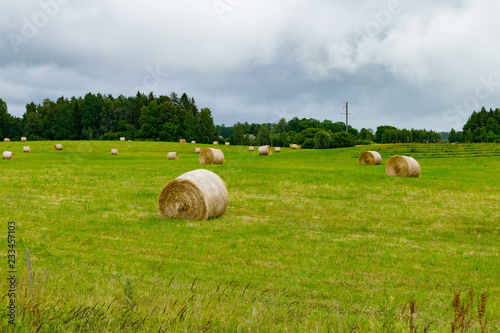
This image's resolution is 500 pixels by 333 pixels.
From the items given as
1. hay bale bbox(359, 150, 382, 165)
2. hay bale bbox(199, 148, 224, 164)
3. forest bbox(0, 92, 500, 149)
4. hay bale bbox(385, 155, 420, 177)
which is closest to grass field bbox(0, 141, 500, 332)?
hay bale bbox(385, 155, 420, 177)

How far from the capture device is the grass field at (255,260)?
18.3 ft

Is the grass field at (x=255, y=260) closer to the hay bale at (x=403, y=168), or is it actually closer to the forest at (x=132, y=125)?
the hay bale at (x=403, y=168)

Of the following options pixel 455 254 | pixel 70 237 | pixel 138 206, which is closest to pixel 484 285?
pixel 455 254

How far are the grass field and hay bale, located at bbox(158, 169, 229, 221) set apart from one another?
2.01 ft

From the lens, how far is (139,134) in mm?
131500

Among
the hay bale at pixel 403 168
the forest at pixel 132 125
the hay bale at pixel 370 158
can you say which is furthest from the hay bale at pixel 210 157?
the forest at pixel 132 125

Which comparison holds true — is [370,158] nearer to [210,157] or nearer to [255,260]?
[210,157]

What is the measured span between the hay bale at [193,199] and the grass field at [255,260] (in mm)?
612

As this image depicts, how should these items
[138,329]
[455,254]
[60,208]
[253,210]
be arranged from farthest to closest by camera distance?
[253,210] < [60,208] < [455,254] < [138,329]

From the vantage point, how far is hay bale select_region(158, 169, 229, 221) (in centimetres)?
1633

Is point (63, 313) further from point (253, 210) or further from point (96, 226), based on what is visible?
point (253, 210)

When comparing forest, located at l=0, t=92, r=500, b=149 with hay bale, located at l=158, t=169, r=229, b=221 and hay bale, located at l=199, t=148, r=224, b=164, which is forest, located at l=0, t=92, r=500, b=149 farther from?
hay bale, located at l=158, t=169, r=229, b=221

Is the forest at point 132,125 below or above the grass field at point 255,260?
above

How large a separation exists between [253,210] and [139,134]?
388 ft
